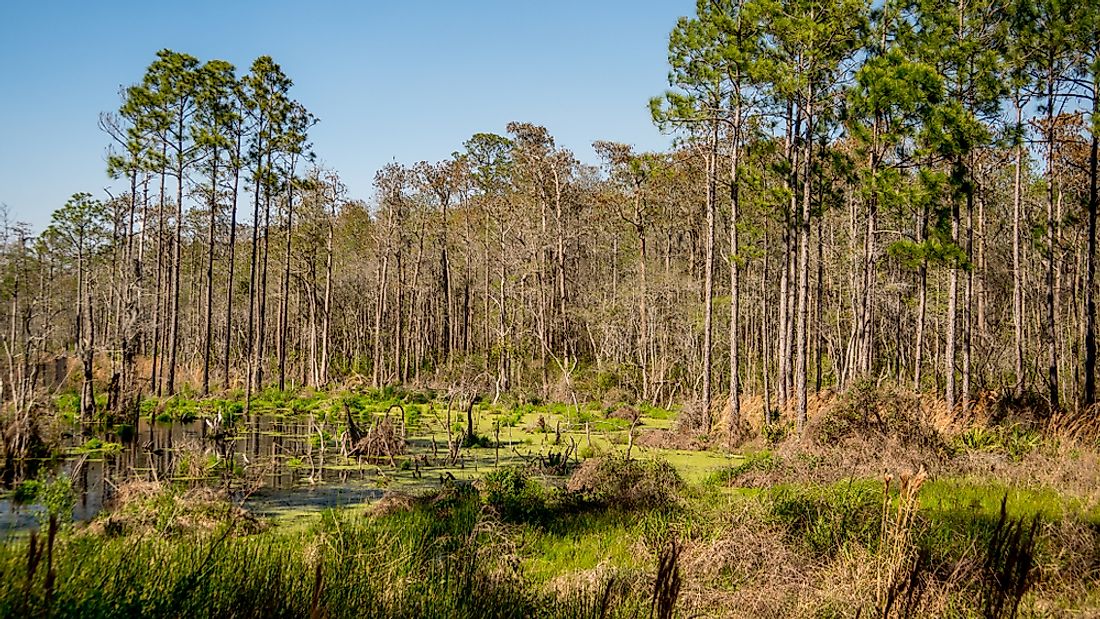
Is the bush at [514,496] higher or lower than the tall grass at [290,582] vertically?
lower

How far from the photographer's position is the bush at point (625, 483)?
967cm

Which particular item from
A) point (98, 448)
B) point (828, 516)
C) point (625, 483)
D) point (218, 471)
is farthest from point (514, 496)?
point (98, 448)

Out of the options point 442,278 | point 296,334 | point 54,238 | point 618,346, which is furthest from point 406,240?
point 54,238

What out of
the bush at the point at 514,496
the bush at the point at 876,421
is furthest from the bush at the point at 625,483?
the bush at the point at 876,421

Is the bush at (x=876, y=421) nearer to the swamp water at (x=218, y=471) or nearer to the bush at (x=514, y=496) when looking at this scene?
the bush at (x=514, y=496)

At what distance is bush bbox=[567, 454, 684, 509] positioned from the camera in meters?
9.67

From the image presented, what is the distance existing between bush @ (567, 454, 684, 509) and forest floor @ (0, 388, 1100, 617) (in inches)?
1.3

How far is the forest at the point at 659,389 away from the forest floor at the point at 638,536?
5 cm

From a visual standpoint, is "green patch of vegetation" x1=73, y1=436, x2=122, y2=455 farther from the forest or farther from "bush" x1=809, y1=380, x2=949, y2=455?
"bush" x1=809, y1=380, x2=949, y2=455

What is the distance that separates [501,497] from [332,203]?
1087 inches

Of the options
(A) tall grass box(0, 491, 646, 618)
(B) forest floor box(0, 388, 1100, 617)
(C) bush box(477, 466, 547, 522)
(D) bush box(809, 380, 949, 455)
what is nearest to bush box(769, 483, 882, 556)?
(B) forest floor box(0, 388, 1100, 617)

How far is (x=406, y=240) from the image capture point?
42.5 metres

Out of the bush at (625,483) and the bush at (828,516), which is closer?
the bush at (828,516)

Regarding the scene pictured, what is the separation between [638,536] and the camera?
797cm
